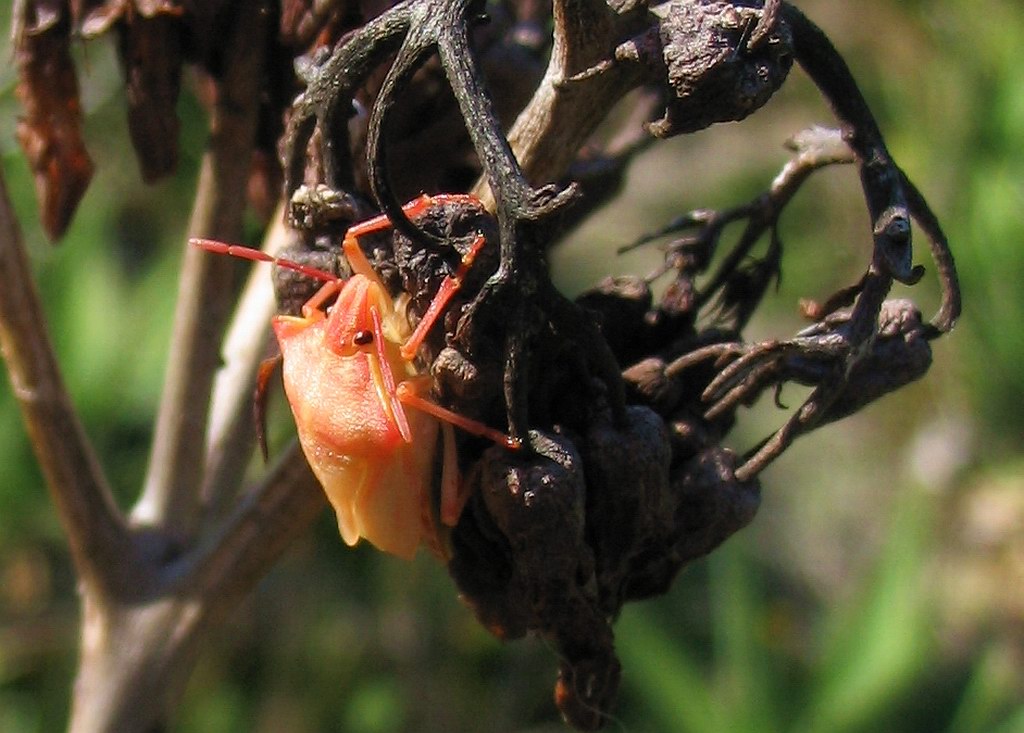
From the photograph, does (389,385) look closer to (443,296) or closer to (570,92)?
(443,296)

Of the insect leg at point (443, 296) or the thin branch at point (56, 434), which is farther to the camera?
the thin branch at point (56, 434)

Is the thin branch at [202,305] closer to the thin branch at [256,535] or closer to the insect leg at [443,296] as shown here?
the thin branch at [256,535]

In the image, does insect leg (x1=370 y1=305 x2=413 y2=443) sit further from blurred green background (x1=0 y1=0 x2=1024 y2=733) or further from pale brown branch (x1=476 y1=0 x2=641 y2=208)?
blurred green background (x1=0 y1=0 x2=1024 y2=733)

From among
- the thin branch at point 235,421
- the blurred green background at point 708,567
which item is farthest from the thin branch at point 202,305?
the blurred green background at point 708,567

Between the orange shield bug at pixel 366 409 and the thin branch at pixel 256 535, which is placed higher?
the orange shield bug at pixel 366 409

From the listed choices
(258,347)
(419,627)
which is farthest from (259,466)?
(258,347)

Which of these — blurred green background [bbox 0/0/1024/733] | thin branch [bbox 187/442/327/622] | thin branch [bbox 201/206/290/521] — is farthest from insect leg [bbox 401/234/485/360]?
blurred green background [bbox 0/0/1024/733]

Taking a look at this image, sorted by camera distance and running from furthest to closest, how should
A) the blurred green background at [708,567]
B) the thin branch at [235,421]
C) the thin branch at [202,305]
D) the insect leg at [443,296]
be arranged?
1. the blurred green background at [708,567]
2. the thin branch at [235,421]
3. the thin branch at [202,305]
4. the insect leg at [443,296]
